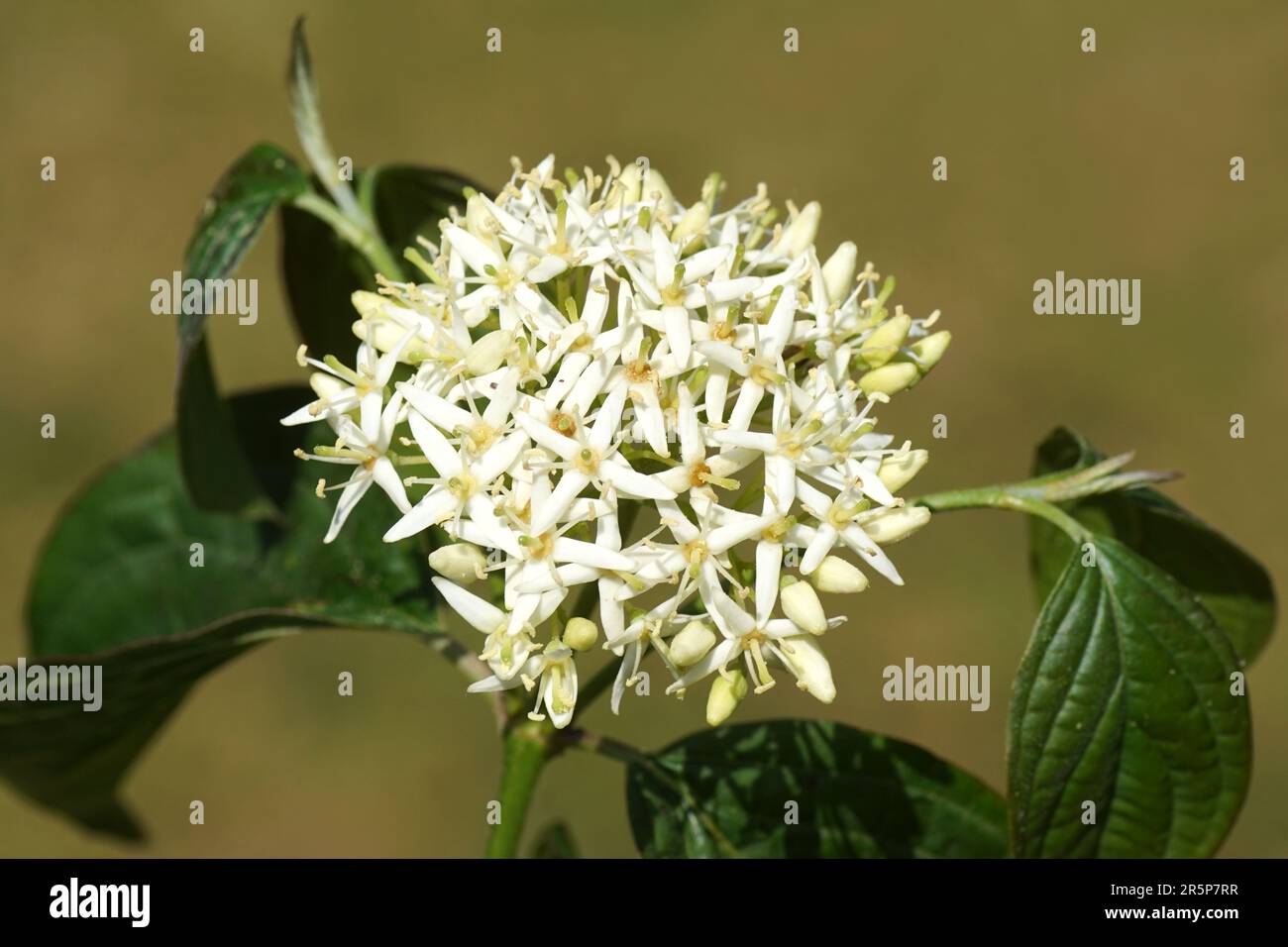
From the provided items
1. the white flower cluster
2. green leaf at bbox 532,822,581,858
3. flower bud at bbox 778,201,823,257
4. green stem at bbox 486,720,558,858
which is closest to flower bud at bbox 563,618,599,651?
the white flower cluster

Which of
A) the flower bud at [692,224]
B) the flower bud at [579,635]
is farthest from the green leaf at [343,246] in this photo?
the flower bud at [579,635]

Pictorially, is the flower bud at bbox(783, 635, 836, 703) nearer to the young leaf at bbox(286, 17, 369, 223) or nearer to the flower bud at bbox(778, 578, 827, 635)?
the flower bud at bbox(778, 578, 827, 635)

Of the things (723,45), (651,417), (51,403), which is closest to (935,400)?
(723,45)

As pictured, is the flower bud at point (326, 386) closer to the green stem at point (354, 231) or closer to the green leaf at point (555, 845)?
the green stem at point (354, 231)

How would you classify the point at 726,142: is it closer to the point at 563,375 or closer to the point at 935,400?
the point at 935,400

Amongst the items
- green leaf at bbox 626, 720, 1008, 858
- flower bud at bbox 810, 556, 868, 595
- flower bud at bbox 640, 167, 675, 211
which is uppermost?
flower bud at bbox 640, 167, 675, 211

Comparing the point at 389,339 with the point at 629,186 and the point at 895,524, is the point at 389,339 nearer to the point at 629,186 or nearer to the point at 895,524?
the point at 629,186

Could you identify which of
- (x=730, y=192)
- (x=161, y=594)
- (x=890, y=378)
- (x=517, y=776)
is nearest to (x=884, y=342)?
(x=890, y=378)
